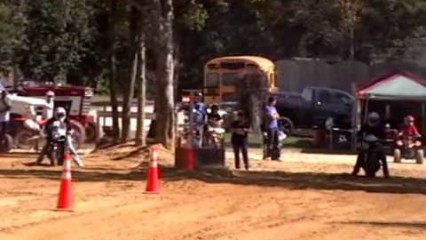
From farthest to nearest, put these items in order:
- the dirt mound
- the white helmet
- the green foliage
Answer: the green foliage < the white helmet < the dirt mound

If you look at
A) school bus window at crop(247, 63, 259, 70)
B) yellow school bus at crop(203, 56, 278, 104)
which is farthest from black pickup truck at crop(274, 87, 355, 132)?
school bus window at crop(247, 63, 259, 70)

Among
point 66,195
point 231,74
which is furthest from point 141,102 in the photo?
point 231,74

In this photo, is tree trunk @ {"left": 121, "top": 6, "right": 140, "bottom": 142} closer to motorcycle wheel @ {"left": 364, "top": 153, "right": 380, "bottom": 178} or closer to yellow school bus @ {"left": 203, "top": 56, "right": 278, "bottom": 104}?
motorcycle wheel @ {"left": 364, "top": 153, "right": 380, "bottom": 178}

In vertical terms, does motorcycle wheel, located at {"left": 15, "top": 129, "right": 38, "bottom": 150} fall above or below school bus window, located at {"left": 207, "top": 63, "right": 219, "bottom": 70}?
below

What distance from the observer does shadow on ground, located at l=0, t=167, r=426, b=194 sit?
20.6m

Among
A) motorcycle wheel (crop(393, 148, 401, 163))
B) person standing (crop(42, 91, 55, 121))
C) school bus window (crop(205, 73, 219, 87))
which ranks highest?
school bus window (crop(205, 73, 219, 87))

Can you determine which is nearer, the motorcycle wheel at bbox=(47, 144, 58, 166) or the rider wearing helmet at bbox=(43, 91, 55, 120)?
the motorcycle wheel at bbox=(47, 144, 58, 166)

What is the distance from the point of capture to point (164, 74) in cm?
2667

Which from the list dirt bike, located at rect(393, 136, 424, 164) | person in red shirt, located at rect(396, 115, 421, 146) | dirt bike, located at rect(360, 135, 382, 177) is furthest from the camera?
person in red shirt, located at rect(396, 115, 421, 146)

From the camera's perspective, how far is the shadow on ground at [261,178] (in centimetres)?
2061

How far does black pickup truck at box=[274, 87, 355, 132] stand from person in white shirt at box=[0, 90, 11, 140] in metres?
16.8

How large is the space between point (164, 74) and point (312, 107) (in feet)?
64.2

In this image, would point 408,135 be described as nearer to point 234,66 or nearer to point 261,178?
point 261,178

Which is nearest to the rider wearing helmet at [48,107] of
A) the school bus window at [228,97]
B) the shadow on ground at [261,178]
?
the shadow on ground at [261,178]
